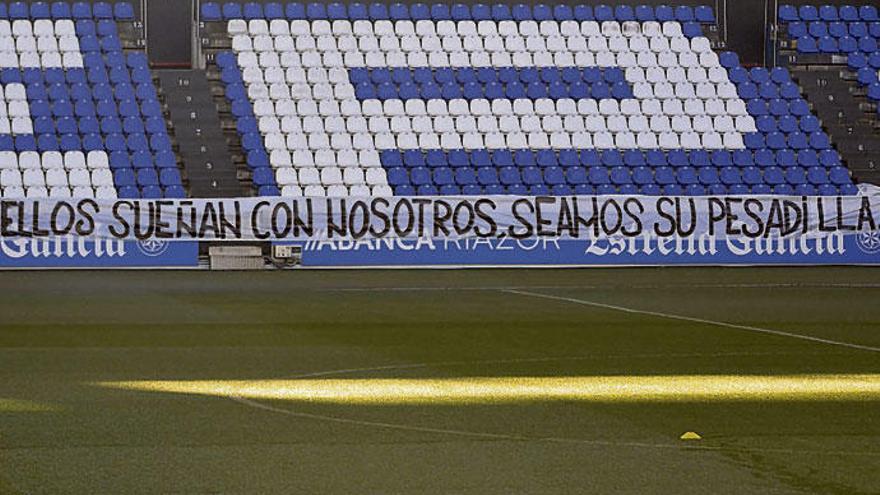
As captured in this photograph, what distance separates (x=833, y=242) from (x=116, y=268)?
44.4 ft

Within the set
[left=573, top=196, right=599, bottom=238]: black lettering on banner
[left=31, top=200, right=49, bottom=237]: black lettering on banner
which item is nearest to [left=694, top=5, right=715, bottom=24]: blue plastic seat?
[left=573, top=196, right=599, bottom=238]: black lettering on banner

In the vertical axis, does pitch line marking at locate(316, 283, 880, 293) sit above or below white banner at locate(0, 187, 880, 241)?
below

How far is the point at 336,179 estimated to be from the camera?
93.6 feet

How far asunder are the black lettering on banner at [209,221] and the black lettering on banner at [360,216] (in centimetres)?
242

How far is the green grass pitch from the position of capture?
6.39 meters

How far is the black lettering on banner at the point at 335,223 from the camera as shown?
2523 cm

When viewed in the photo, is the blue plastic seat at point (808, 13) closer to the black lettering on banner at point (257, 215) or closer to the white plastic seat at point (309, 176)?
the white plastic seat at point (309, 176)

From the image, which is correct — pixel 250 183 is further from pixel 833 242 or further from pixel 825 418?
pixel 825 418

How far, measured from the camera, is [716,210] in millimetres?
26047

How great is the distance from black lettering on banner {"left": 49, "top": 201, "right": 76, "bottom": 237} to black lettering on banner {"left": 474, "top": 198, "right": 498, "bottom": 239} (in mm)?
7284

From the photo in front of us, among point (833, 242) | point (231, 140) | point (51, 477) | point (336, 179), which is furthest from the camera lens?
point (231, 140)

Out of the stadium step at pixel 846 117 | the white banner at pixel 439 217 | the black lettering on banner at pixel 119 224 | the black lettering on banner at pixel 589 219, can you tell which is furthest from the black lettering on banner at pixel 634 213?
Result: the black lettering on banner at pixel 119 224

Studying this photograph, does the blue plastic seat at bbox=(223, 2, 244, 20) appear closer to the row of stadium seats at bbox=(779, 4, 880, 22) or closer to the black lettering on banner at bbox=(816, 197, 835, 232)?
the row of stadium seats at bbox=(779, 4, 880, 22)

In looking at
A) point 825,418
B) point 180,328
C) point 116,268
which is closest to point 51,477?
point 825,418
